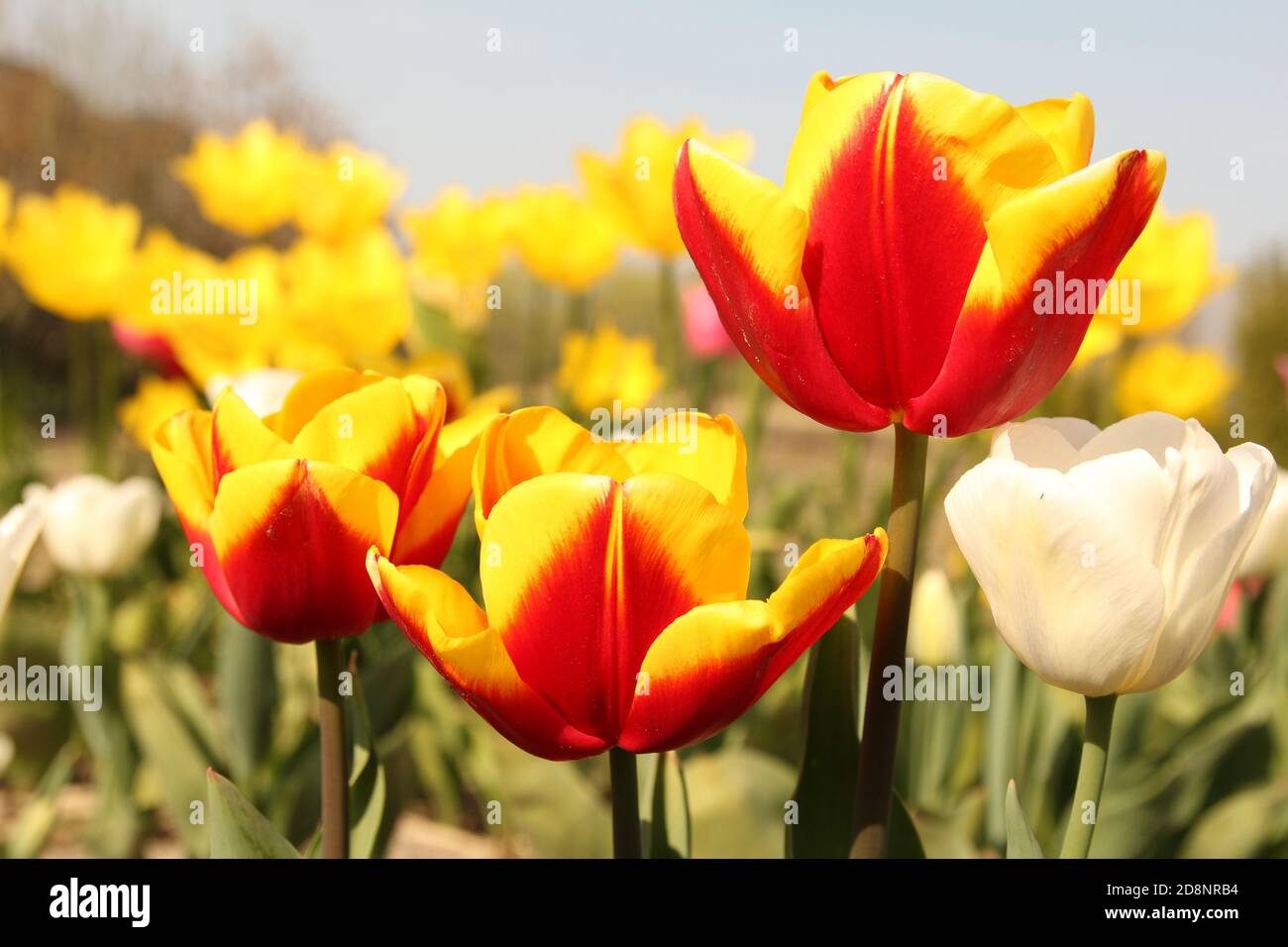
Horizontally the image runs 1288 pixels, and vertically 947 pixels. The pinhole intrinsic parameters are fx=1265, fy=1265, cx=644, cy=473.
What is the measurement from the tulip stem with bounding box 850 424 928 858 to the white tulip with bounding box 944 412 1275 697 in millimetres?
18

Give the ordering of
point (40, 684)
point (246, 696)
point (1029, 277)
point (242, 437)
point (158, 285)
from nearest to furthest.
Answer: point (1029, 277) < point (242, 437) < point (246, 696) < point (40, 684) < point (158, 285)

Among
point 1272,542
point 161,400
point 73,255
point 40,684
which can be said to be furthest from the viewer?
point 73,255

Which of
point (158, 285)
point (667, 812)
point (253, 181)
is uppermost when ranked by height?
point (253, 181)

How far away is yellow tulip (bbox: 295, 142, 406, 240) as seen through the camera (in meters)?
2.55

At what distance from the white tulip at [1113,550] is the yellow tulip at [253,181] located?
247 cm

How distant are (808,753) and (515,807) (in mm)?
495

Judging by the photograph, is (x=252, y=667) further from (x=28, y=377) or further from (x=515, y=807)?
(x=28, y=377)

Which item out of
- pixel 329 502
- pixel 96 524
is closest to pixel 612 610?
pixel 329 502

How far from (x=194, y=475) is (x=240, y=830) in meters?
0.15

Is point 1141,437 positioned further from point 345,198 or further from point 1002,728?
point 345,198

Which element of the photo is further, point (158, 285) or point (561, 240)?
point (561, 240)

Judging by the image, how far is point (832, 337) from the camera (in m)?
0.45

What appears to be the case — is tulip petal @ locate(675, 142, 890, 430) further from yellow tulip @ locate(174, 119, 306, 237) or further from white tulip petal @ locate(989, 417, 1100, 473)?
yellow tulip @ locate(174, 119, 306, 237)

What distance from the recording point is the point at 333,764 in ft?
1.74
